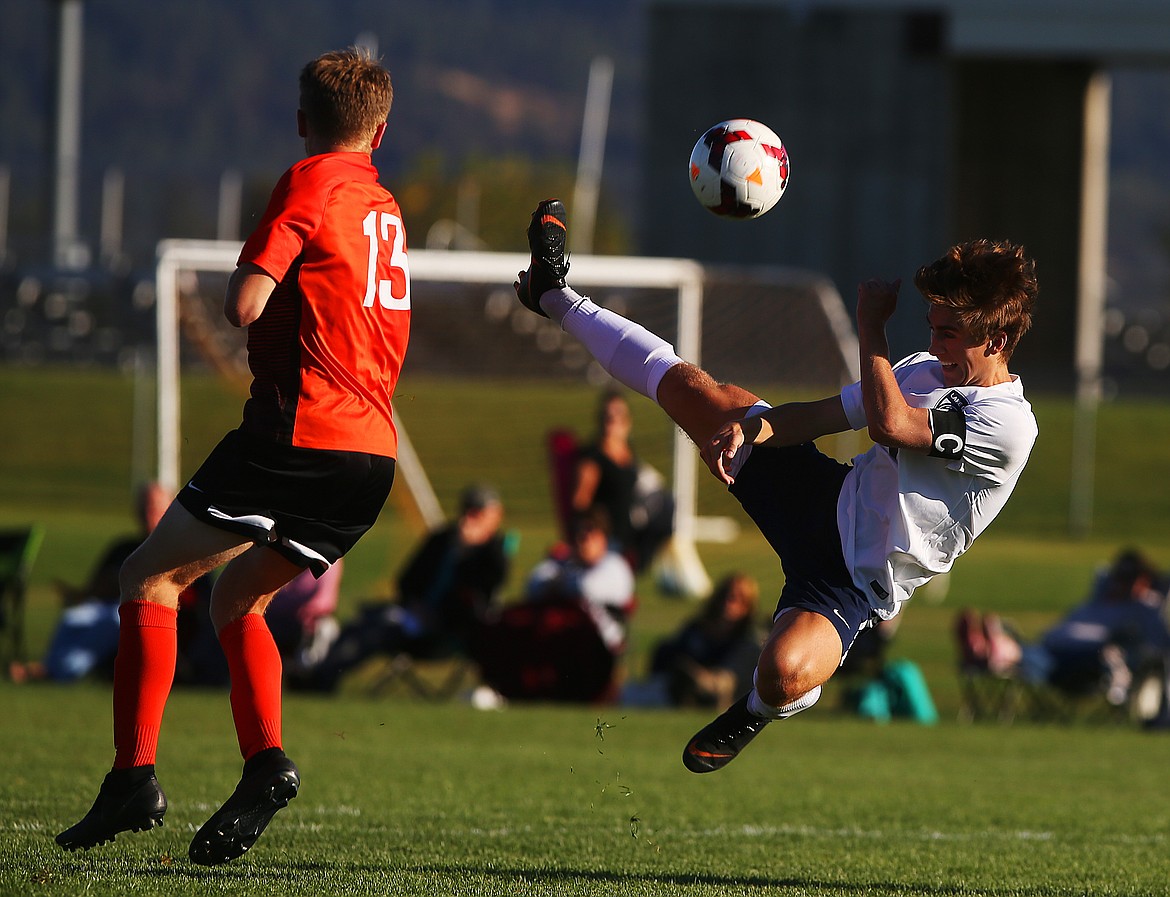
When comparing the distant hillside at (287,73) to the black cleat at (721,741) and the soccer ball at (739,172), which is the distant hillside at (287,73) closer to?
the soccer ball at (739,172)

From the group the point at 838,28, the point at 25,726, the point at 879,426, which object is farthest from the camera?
the point at 838,28

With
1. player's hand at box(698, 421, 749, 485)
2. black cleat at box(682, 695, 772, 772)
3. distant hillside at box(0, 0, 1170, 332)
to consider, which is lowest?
black cleat at box(682, 695, 772, 772)

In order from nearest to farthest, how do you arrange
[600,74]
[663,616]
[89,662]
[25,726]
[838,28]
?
[25,726] < [89,662] < [663,616] < [838,28] < [600,74]

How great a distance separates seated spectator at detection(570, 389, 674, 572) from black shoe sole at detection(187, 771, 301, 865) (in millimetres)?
7203

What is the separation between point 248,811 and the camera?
453 cm

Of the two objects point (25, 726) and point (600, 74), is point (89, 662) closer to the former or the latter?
point (25, 726)

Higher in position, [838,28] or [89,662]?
[838,28]

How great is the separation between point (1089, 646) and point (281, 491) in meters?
7.82

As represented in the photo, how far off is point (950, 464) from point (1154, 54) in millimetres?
27303

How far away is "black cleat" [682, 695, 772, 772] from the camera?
5199mm

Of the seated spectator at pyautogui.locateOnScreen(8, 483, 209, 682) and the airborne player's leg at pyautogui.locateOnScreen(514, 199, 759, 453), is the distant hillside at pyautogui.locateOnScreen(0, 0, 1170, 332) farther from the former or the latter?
the airborne player's leg at pyautogui.locateOnScreen(514, 199, 759, 453)

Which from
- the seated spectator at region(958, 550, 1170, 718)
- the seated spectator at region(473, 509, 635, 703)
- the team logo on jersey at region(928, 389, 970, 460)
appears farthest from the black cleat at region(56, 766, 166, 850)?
the seated spectator at region(958, 550, 1170, 718)

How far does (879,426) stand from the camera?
4824 mm

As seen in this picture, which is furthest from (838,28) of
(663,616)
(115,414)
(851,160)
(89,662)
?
(89,662)
